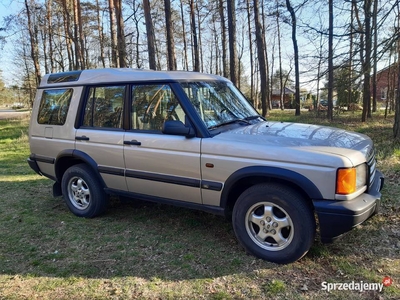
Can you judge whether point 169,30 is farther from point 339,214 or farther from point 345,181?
point 339,214

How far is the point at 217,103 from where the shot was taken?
4.04 metres

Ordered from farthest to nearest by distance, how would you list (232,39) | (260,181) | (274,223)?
(232,39) < (260,181) < (274,223)

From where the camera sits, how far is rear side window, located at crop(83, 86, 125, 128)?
14.0 ft

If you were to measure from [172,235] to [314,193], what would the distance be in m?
1.94

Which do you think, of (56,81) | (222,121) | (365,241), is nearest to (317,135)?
(222,121)

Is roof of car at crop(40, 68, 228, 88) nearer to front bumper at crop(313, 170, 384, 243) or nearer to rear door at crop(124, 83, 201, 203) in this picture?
rear door at crop(124, 83, 201, 203)

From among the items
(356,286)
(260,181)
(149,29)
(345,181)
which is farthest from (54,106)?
(149,29)

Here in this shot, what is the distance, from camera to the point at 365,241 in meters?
3.63

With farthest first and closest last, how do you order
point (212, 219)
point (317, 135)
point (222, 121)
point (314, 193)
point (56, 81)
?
point (56, 81), point (212, 219), point (222, 121), point (317, 135), point (314, 193)

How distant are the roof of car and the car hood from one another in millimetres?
969

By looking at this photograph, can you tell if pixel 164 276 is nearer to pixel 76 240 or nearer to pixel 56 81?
pixel 76 240

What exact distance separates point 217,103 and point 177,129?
30.6 inches

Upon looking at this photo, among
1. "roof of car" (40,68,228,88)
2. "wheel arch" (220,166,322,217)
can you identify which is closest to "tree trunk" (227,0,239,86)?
"roof of car" (40,68,228,88)

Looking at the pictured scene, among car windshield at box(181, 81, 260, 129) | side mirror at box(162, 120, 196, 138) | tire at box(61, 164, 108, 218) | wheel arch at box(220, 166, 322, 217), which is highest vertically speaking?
car windshield at box(181, 81, 260, 129)
